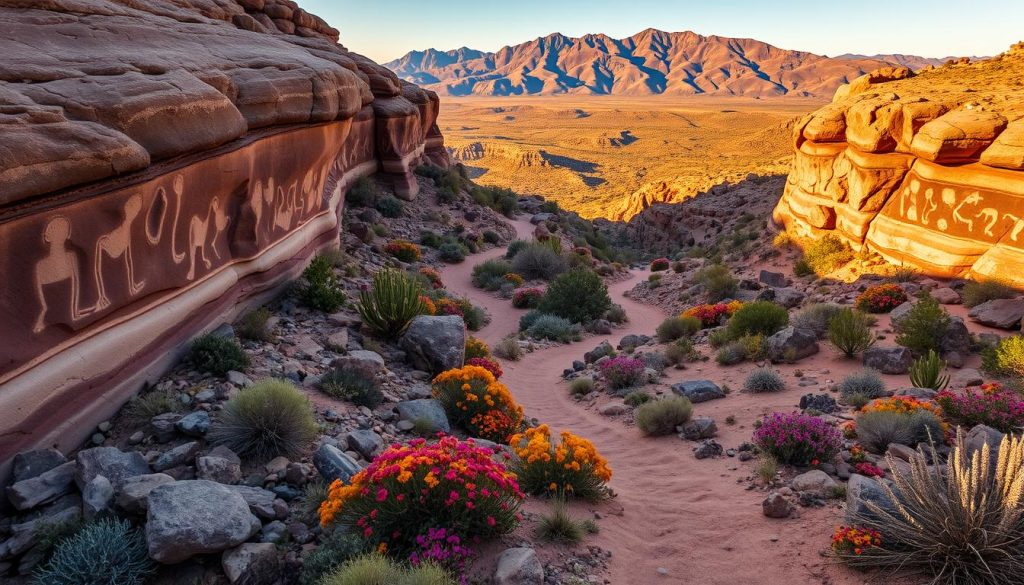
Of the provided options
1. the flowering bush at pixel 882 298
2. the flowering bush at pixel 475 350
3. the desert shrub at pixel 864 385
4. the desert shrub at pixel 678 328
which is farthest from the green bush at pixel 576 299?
the desert shrub at pixel 864 385

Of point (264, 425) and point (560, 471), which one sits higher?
point (264, 425)

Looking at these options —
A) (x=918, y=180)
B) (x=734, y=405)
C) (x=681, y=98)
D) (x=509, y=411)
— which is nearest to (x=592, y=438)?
(x=509, y=411)

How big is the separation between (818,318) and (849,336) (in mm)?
1571

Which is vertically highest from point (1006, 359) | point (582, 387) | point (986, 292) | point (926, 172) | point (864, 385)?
point (926, 172)

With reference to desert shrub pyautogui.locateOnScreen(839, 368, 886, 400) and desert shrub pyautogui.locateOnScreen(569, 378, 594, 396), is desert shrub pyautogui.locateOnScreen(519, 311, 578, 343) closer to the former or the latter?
desert shrub pyautogui.locateOnScreen(569, 378, 594, 396)

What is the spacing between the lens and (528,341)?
47.0 ft

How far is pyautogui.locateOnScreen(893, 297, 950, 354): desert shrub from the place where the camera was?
31.3 ft

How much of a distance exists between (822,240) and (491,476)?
15427mm

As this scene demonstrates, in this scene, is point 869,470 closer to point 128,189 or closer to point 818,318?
point 818,318

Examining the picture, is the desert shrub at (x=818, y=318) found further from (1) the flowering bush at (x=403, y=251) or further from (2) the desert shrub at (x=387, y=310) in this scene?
(1) the flowering bush at (x=403, y=251)

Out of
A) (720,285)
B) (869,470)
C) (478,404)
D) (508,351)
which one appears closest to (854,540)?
(869,470)

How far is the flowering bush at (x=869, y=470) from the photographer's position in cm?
587

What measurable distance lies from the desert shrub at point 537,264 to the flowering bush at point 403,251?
409 centimetres

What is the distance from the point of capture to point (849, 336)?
10094 mm
